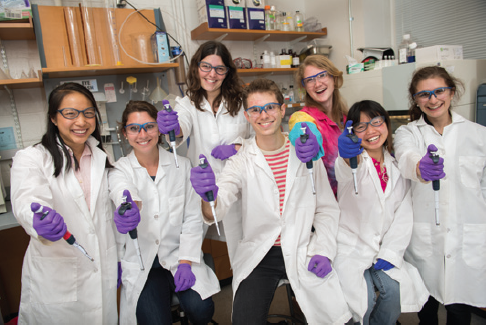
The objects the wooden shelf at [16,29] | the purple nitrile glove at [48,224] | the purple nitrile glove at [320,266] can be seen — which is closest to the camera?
the purple nitrile glove at [48,224]

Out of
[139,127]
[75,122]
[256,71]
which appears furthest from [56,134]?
[256,71]

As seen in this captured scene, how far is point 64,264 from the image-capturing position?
4.50 ft

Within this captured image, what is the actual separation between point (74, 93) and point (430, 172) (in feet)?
5.26

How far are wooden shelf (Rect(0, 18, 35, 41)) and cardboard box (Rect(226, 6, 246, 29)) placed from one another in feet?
5.36

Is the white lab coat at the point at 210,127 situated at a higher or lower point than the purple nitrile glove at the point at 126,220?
higher

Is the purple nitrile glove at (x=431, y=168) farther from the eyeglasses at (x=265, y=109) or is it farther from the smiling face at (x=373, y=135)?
the eyeglasses at (x=265, y=109)

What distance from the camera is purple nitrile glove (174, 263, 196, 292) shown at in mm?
1500

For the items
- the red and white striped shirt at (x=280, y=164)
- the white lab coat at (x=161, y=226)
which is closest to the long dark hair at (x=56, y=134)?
the white lab coat at (x=161, y=226)

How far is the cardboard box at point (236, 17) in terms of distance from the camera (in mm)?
3041

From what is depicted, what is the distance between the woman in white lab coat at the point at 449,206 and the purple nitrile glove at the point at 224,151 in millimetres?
869

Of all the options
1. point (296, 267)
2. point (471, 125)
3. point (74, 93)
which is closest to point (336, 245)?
point (296, 267)

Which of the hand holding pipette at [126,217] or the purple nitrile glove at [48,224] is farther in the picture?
the hand holding pipette at [126,217]

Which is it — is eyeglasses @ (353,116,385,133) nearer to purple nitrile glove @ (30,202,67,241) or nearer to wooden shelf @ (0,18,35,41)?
purple nitrile glove @ (30,202,67,241)

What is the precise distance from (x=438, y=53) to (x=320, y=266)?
5.97ft
